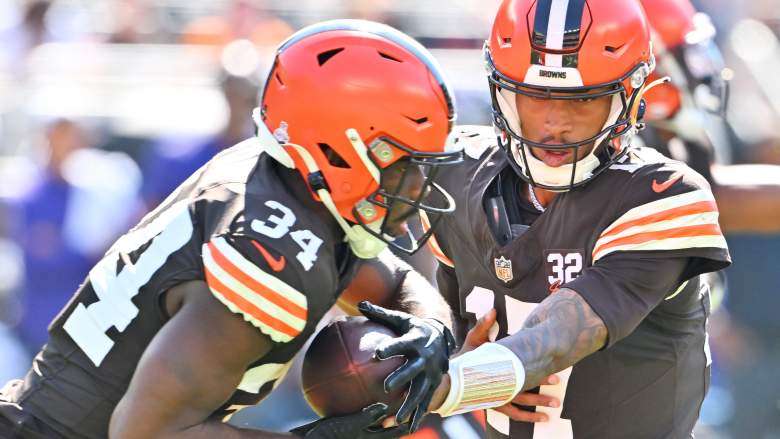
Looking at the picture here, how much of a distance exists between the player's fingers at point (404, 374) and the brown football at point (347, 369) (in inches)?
3.6

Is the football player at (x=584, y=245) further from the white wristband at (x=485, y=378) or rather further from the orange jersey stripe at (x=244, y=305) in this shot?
the orange jersey stripe at (x=244, y=305)

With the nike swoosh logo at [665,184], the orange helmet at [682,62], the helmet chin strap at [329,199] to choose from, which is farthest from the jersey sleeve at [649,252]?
the orange helmet at [682,62]

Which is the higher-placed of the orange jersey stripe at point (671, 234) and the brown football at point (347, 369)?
the orange jersey stripe at point (671, 234)

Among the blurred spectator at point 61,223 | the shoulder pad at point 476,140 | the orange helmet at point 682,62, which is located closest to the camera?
the shoulder pad at point 476,140

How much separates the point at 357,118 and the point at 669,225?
0.81m

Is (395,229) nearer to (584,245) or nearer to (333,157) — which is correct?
(333,157)

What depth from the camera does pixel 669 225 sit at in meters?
2.82

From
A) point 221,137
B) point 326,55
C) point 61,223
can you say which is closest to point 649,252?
point 326,55

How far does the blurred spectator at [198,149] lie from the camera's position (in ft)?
17.7

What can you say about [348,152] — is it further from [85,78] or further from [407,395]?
[85,78]

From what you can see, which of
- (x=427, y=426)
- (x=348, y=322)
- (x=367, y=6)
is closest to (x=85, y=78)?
(x=367, y=6)

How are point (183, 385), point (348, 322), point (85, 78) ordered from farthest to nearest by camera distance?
point (85, 78) → point (348, 322) → point (183, 385)

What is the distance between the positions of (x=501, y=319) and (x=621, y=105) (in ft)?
2.16

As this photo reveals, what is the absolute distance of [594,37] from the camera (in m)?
2.97
